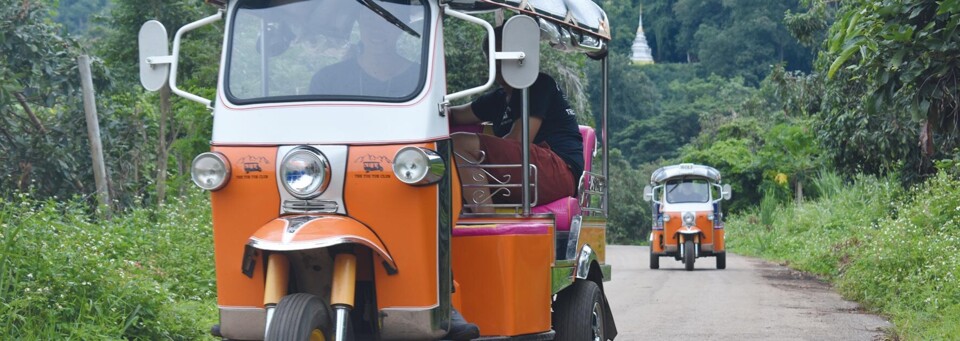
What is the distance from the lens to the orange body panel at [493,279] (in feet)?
22.0

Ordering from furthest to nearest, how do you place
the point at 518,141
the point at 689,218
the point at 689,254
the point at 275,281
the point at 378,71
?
the point at 689,218 → the point at 689,254 → the point at 518,141 → the point at 378,71 → the point at 275,281

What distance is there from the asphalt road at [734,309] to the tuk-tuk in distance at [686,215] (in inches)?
94.0

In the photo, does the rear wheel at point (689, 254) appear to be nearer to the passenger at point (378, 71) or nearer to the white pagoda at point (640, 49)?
the passenger at point (378, 71)

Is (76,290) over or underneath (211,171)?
underneath

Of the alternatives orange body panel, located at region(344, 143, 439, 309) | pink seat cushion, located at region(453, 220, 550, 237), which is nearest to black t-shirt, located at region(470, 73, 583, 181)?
pink seat cushion, located at region(453, 220, 550, 237)

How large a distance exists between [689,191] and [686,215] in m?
0.70

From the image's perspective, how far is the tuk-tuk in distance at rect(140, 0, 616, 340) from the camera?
584 cm

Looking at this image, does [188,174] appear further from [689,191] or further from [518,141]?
[518,141]

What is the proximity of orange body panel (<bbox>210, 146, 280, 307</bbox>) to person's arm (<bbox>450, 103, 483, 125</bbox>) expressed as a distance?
87.0 inches

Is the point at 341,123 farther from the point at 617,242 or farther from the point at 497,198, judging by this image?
the point at 617,242

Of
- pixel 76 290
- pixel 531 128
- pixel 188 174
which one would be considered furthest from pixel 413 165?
pixel 188 174

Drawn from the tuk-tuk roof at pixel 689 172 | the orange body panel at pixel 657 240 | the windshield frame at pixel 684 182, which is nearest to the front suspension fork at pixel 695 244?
the orange body panel at pixel 657 240

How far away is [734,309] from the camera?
13914 millimetres

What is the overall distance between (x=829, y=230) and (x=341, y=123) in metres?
21.6
